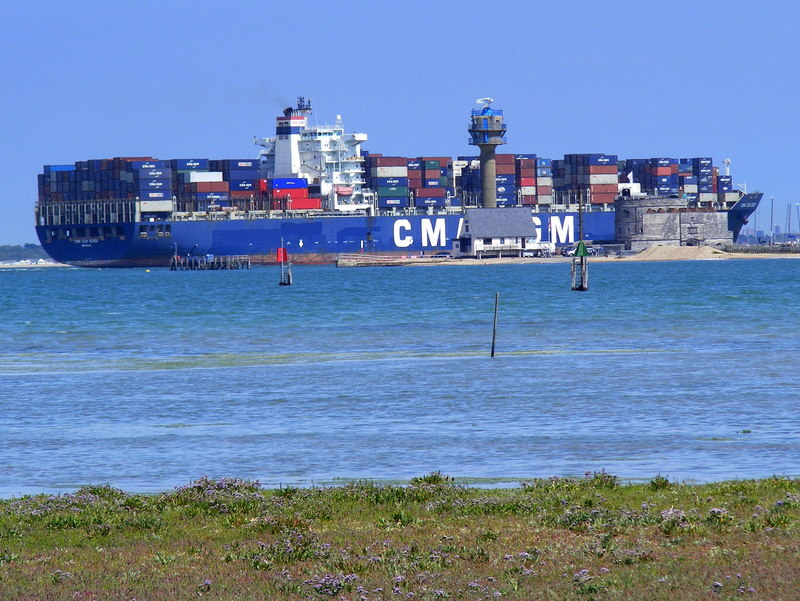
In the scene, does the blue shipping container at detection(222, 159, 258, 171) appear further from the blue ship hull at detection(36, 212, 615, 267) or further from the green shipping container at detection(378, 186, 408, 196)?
the green shipping container at detection(378, 186, 408, 196)

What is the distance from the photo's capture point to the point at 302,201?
148875mm

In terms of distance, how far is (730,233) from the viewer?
563ft

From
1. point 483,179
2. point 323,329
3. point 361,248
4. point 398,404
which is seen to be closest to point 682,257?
point 483,179

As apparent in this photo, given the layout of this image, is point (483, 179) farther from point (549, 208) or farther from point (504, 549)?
point (504, 549)

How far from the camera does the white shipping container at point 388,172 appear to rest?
15600 cm

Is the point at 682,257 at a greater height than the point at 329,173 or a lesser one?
lesser

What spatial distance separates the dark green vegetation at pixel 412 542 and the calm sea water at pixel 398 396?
231 cm

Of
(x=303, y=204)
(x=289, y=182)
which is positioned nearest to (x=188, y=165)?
(x=289, y=182)

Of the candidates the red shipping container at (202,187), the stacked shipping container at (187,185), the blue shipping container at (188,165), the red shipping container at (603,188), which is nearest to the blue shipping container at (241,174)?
the stacked shipping container at (187,185)

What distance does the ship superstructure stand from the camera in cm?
15088

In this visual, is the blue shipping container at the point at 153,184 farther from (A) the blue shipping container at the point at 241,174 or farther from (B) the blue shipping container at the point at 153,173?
(A) the blue shipping container at the point at 241,174

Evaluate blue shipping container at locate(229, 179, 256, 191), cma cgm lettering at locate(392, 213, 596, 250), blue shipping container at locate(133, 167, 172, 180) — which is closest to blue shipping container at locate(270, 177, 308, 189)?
blue shipping container at locate(229, 179, 256, 191)

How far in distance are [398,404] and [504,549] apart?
44.1 ft

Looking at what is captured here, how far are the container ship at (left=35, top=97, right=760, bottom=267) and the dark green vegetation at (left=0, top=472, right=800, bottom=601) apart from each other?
5083 inches
